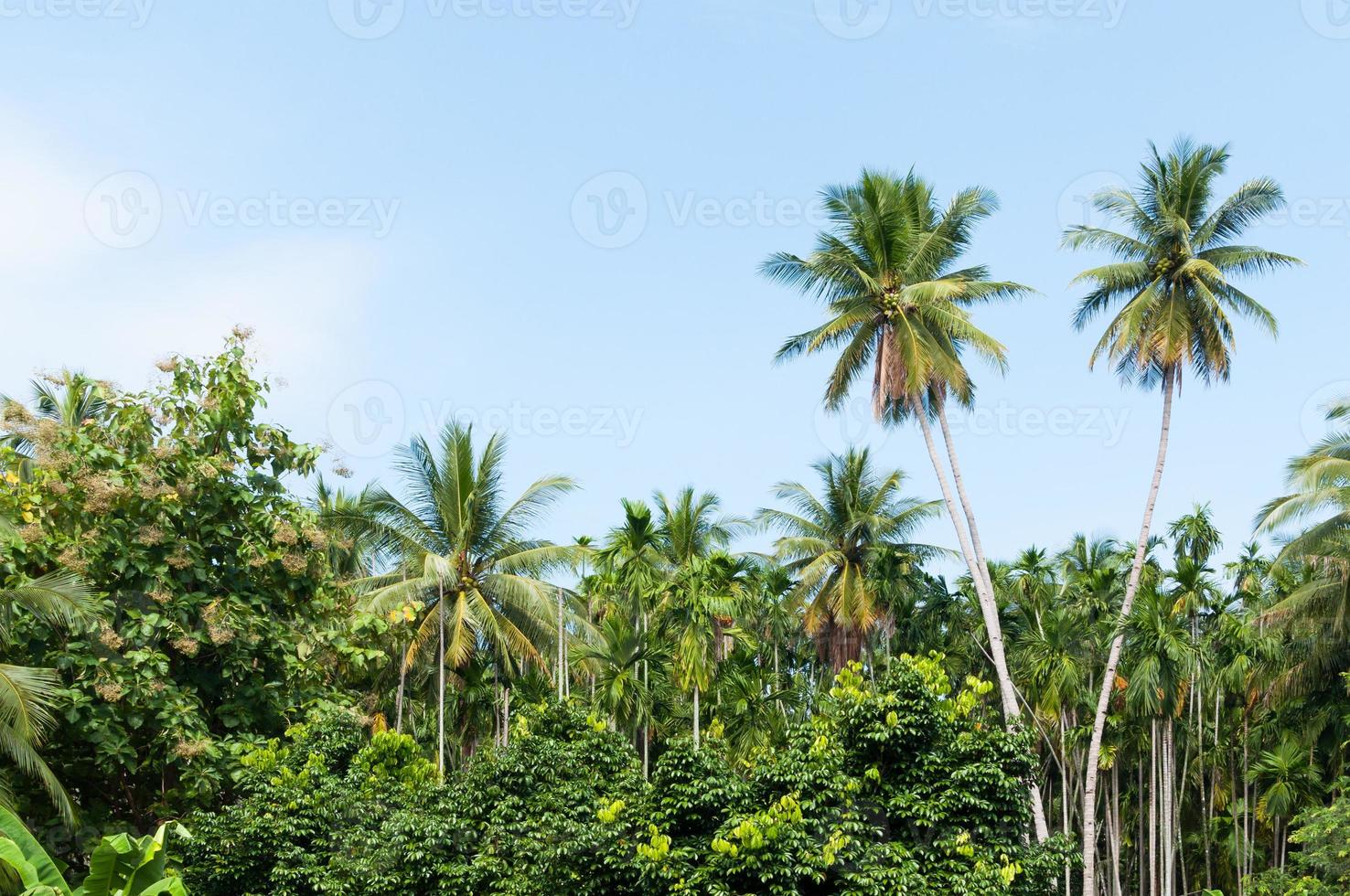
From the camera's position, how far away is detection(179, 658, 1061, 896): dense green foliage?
43.3ft

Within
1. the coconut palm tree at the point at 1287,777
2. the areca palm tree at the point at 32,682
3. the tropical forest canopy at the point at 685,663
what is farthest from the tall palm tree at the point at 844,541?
the areca palm tree at the point at 32,682

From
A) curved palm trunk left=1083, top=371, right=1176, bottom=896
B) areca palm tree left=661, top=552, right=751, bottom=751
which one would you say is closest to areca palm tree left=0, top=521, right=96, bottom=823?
areca palm tree left=661, top=552, right=751, bottom=751

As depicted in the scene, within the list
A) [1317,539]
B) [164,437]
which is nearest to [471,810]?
[164,437]

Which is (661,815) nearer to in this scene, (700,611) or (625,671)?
(700,611)

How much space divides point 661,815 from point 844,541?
2303 centimetres

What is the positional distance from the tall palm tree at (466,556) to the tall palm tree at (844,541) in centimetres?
1035

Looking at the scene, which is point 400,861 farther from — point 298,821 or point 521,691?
point 521,691

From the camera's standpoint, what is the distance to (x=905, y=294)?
25812 millimetres

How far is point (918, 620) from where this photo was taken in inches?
1476

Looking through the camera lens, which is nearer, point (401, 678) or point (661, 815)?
point (661, 815)

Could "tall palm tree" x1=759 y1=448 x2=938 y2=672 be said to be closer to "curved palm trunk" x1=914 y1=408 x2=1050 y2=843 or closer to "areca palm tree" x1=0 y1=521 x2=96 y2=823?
"curved palm trunk" x1=914 y1=408 x2=1050 y2=843

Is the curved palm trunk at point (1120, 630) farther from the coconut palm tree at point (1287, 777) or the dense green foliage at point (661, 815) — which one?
the dense green foliage at point (661, 815)

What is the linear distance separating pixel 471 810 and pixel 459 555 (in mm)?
11610

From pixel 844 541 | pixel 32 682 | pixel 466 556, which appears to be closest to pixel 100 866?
pixel 32 682
